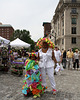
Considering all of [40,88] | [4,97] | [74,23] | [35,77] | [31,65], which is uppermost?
[74,23]

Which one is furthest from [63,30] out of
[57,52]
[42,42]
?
[42,42]

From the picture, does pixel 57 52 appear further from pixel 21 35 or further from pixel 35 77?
pixel 21 35

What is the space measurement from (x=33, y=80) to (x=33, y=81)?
36mm

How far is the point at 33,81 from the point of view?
14.3 ft

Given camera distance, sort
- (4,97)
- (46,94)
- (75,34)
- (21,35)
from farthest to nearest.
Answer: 1. (21,35)
2. (75,34)
3. (46,94)
4. (4,97)

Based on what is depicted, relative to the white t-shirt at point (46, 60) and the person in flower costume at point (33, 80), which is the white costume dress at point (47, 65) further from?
the person in flower costume at point (33, 80)

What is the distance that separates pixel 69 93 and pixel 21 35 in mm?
59287

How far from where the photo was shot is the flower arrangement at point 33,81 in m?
4.33

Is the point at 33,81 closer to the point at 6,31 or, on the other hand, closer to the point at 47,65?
the point at 47,65

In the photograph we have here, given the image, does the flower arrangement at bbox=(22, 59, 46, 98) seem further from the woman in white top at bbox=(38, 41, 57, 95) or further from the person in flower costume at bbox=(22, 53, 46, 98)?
the woman in white top at bbox=(38, 41, 57, 95)

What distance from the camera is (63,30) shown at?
1745 inches

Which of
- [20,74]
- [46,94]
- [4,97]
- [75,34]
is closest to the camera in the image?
[4,97]

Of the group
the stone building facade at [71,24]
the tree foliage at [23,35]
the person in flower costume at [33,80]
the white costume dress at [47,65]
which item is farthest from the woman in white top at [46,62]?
the tree foliage at [23,35]

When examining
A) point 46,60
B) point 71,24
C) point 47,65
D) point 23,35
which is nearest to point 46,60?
point 46,60
